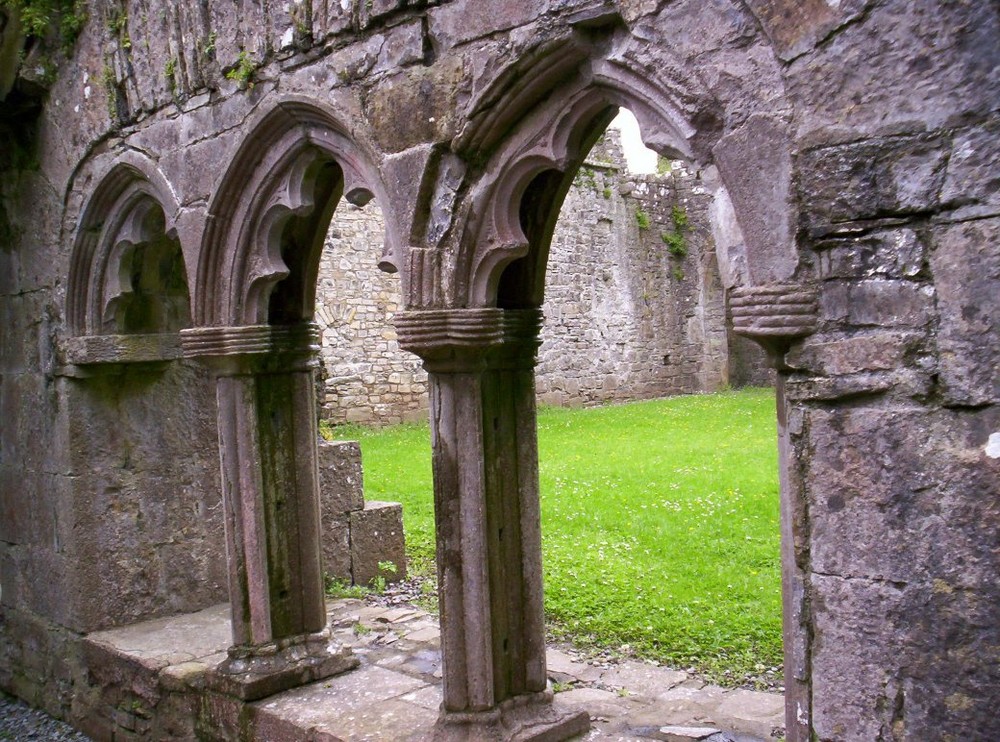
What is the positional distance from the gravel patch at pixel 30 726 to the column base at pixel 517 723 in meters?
3.02

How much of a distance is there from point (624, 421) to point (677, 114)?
11331 millimetres

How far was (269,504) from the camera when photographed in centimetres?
465

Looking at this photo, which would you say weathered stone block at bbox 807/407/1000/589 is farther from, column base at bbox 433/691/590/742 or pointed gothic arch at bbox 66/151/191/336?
pointed gothic arch at bbox 66/151/191/336

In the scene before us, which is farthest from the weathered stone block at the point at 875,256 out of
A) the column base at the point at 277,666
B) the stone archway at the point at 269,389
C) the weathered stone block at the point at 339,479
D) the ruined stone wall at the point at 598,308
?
the ruined stone wall at the point at 598,308

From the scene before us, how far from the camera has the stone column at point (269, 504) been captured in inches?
180

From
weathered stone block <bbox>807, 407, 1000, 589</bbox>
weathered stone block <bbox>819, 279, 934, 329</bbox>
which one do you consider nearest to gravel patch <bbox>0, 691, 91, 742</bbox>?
weathered stone block <bbox>807, 407, 1000, 589</bbox>

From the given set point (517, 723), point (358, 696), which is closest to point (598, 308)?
point (358, 696)

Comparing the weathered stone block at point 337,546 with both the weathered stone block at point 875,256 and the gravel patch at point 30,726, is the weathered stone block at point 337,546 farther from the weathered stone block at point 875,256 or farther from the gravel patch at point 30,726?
the weathered stone block at point 875,256

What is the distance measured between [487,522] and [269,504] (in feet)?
4.36

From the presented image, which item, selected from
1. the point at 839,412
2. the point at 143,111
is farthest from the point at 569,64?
the point at 143,111

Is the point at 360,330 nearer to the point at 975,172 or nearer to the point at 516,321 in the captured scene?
the point at 516,321

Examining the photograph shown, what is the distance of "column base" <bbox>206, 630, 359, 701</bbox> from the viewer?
14.7ft

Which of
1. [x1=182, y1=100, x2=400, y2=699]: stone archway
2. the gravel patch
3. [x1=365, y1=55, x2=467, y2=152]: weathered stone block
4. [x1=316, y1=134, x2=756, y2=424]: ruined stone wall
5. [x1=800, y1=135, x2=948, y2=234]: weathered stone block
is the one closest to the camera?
[x1=800, y1=135, x2=948, y2=234]: weathered stone block

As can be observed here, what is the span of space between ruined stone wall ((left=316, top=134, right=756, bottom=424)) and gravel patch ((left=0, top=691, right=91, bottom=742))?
6.84 metres
